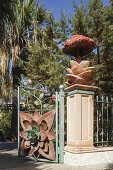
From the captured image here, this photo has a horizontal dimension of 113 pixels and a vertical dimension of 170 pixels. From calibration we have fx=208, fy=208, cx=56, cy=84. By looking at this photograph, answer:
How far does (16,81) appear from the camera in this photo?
10.7 meters

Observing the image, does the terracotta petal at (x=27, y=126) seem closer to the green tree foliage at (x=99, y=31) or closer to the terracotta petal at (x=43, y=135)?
the terracotta petal at (x=43, y=135)

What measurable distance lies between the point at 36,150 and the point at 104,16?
5.57 metres

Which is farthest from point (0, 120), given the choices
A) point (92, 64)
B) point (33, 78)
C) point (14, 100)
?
point (92, 64)

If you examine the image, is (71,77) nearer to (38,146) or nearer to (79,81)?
(79,81)

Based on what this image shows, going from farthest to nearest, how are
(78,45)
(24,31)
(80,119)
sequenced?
1. (24,31)
2. (78,45)
3. (80,119)

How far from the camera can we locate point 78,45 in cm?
521

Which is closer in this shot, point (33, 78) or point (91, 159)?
point (91, 159)

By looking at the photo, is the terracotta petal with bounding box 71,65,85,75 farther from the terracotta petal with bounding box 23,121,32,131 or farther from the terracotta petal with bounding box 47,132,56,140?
the terracotta petal with bounding box 23,121,32,131

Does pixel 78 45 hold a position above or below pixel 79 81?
above

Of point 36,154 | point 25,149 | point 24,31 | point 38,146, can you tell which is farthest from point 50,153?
point 24,31

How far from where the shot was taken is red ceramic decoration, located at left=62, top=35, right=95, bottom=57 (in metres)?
5.13

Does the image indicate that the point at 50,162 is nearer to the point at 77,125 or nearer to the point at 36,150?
the point at 36,150

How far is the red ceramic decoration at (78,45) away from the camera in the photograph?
513 cm

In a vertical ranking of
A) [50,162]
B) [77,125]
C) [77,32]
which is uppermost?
[77,32]
